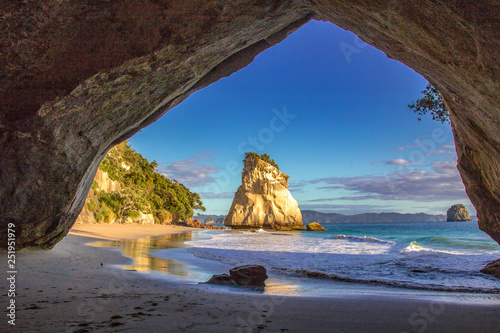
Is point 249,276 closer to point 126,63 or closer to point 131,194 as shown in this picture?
point 126,63

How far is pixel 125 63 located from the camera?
170 inches

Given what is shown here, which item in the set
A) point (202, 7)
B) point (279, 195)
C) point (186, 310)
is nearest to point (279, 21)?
point (202, 7)

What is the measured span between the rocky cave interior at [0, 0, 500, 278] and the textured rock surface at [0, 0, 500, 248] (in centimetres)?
2

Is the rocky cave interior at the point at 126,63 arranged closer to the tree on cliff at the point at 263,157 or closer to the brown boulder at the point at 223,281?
the brown boulder at the point at 223,281

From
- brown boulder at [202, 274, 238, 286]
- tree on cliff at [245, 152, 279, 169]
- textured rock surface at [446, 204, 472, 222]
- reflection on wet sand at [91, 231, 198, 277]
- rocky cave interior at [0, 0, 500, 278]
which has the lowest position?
textured rock surface at [446, 204, 472, 222]

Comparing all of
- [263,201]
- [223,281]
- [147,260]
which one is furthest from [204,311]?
[263,201]

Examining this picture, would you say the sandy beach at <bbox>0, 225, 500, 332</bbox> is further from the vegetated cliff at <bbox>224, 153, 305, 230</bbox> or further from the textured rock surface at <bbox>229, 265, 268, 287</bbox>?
the vegetated cliff at <bbox>224, 153, 305, 230</bbox>

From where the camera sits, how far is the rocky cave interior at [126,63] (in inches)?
137

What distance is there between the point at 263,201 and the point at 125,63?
4940 cm

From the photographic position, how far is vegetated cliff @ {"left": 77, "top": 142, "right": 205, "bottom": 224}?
96.5ft

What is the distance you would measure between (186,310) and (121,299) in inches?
38.4

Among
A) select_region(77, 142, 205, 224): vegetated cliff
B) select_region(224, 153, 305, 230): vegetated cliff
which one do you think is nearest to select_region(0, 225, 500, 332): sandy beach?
select_region(77, 142, 205, 224): vegetated cliff

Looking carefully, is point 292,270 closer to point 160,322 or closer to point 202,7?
point 160,322

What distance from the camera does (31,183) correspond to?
4.85 m
